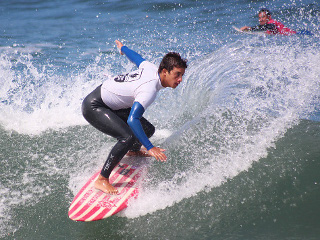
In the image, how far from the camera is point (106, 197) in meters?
4.27

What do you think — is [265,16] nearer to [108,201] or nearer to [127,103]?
[127,103]

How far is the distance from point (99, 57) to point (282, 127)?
6.35 metres

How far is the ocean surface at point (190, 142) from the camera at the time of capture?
3.90 metres

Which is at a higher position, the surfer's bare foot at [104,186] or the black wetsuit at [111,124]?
the black wetsuit at [111,124]

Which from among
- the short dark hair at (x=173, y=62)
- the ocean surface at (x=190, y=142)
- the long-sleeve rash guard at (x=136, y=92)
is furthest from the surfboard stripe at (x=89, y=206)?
the short dark hair at (x=173, y=62)

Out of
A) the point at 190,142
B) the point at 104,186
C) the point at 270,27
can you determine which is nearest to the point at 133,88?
the point at 104,186

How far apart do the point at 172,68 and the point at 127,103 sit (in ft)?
2.45

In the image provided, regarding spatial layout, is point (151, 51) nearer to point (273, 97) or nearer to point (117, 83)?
point (273, 97)

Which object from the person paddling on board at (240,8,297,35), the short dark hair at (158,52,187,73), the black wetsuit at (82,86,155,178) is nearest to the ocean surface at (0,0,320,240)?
the person paddling on board at (240,8,297,35)

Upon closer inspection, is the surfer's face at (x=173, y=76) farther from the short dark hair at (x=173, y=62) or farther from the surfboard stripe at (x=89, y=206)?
the surfboard stripe at (x=89, y=206)

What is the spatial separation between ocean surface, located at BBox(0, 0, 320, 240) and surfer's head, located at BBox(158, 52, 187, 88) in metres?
1.35

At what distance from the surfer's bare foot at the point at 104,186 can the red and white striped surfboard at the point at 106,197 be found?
0.17 feet

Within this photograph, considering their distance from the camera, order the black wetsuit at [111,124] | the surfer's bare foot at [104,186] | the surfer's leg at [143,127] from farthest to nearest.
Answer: the surfer's leg at [143,127] < the surfer's bare foot at [104,186] < the black wetsuit at [111,124]

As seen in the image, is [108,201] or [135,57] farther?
[135,57]
